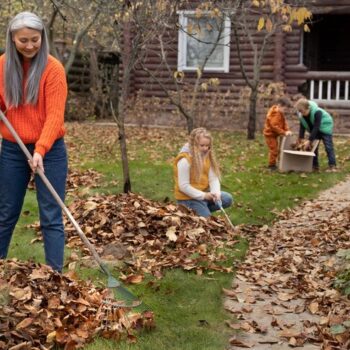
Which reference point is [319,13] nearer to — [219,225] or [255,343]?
[219,225]

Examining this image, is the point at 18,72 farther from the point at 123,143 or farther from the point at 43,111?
the point at 123,143

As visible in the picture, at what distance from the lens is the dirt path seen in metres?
4.45

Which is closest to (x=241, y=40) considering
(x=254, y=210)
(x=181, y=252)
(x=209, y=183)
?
(x=254, y=210)

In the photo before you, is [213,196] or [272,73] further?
[272,73]

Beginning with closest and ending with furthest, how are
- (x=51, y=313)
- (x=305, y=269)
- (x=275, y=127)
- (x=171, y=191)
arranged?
(x=51, y=313)
(x=305, y=269)
(x=171, y=191)
(x=275, y=127)

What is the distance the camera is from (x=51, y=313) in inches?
156

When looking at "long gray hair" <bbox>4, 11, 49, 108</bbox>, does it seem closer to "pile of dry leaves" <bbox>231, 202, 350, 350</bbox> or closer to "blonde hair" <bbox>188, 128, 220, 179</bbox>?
"pile of dry leaves" <bbox>231, 202, 350, 350</bbox>

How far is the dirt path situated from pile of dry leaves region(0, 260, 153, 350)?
79 centimetres

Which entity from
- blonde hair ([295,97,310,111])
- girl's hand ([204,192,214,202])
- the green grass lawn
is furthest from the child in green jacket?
girl's hand ([204,192,214,202])

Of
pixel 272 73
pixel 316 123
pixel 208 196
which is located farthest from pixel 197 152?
pixel 272 73

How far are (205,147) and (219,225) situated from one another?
32.2 inches

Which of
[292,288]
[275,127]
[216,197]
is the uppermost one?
[275,127]

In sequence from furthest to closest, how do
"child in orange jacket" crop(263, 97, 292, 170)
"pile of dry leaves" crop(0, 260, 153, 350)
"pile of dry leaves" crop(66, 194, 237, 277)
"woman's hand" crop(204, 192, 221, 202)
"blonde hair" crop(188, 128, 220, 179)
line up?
"child in orange jacket" crop(263, 97, 292, 170) → "woman's hand" crop(204, 192, 221, 202) → "blonde hair" crop(188, 128, 220, 179) → "pile of dry leaves" crop(66, 194, 237, 277) → "pile of dry leaves" crop(0, 260, 153, 350)

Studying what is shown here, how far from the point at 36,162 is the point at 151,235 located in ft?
7.59
